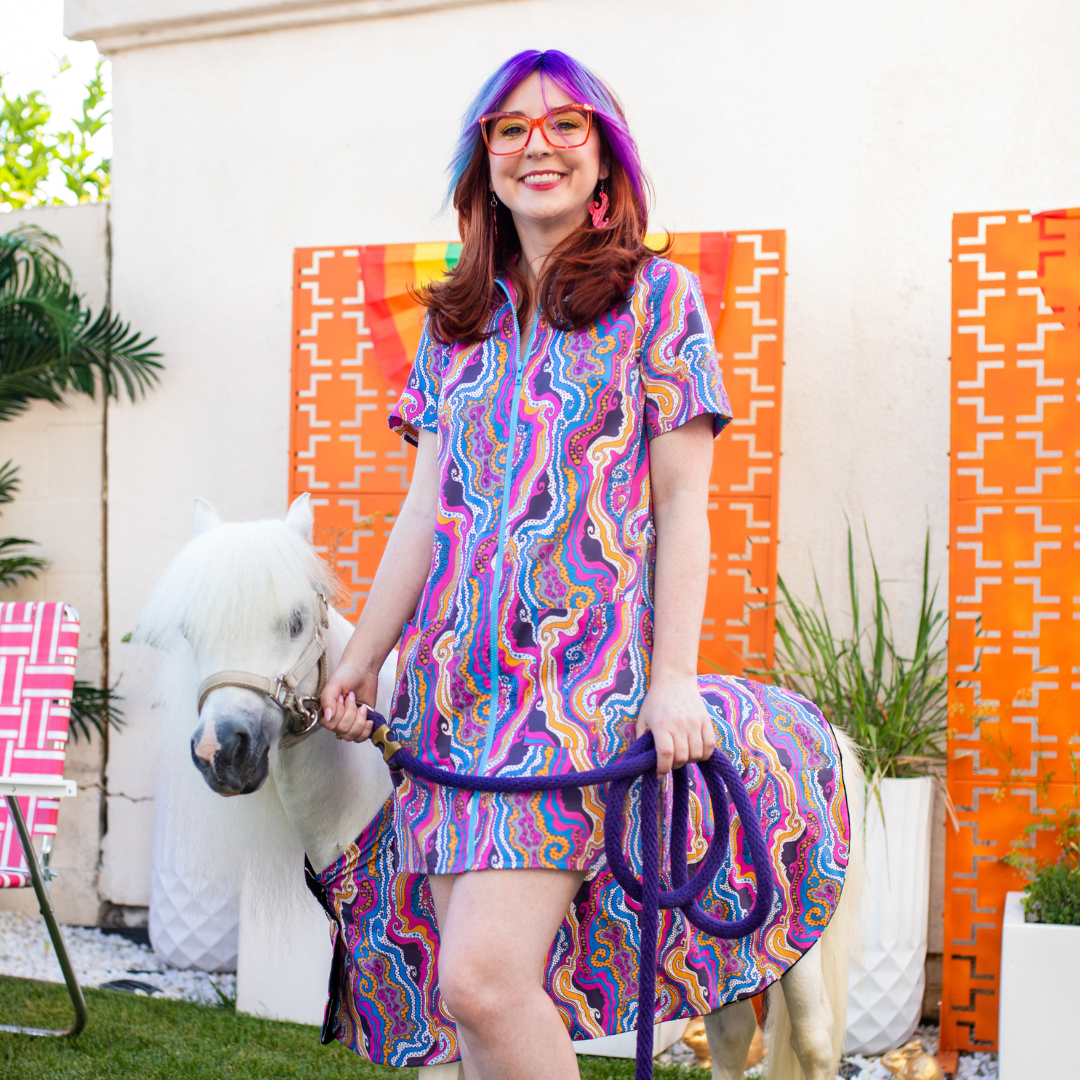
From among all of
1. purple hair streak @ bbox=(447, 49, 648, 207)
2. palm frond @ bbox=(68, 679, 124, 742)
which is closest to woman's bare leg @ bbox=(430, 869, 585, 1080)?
purple hair streak @ bbox=(447, 49, 648, 207)

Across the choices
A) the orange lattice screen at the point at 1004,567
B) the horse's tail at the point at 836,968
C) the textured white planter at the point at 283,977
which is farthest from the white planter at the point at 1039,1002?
the textured white planter at the point at 283,977

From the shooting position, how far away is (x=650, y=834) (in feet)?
4.06

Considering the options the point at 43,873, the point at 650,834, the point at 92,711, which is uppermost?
the point at 650,834

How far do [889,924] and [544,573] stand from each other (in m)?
2.06

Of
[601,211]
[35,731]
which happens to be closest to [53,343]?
[35,731]

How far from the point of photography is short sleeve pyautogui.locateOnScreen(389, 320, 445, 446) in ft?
4.87

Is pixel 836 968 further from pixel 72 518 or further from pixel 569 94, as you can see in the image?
pixel 72 518

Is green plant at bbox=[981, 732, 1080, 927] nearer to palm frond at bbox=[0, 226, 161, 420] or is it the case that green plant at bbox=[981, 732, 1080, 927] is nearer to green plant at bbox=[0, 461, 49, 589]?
palm frond at bbox=[0, 226, 161, 420]

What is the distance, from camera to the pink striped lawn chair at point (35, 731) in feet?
8.23

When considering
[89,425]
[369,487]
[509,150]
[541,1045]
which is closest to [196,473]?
[89,425]

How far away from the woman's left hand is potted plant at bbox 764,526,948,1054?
164 cm

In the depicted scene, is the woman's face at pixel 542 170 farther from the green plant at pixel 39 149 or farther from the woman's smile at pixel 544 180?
the green plant at pixel 39 149

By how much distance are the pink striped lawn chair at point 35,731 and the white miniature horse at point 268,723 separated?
38.0 inches

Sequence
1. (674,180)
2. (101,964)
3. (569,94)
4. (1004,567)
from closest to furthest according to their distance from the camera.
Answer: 1. (569,94)
2. (1004,567)
3. (674,180)
4. (101,964)
